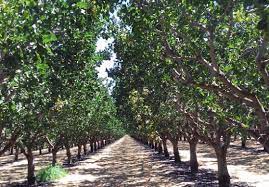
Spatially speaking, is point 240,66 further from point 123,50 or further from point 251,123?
point 123,50

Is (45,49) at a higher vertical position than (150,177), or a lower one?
higher

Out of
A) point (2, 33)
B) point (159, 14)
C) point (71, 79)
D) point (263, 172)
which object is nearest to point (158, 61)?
point (71, 79)

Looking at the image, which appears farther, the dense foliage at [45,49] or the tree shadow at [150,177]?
the tree shadow at [150,177]

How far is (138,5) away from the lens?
12547mm

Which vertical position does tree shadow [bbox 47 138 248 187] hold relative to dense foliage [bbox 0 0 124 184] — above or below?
A: below

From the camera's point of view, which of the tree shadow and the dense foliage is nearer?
the dense foliage

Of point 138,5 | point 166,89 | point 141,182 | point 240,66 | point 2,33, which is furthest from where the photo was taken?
point 141,182

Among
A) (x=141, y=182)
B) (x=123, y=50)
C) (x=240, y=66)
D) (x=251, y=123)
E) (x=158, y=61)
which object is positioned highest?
(x=123, y=50)

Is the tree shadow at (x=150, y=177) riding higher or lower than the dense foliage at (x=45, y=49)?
lower

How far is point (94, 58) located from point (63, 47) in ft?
10.3

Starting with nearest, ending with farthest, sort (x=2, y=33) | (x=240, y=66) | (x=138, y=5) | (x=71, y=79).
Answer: (x=2, y=33)
(x=138, y=5)
(x=240, y=66)
(x=71, y=79)

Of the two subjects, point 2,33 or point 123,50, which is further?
point 123,50

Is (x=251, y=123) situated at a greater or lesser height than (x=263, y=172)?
greater

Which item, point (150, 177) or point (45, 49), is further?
point (150, 177)
